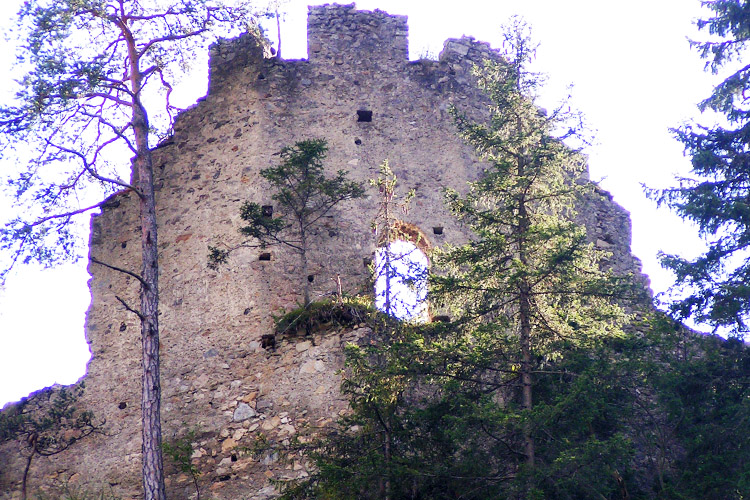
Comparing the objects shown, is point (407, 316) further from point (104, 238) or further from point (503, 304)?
point (104, 238)

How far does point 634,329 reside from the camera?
1869 cm

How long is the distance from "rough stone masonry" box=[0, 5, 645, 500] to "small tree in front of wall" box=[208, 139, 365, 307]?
0.92 feet

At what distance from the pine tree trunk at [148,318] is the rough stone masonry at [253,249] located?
3.92 feet

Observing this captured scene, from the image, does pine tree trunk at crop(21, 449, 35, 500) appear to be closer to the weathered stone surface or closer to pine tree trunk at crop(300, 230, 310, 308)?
the weathered stone surface

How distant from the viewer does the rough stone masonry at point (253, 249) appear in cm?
1614

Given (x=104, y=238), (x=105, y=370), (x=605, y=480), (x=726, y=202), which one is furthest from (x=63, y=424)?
(x=726, y=202)

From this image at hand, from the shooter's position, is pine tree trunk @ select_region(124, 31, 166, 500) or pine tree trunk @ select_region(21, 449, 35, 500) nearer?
pine tree trunk @ select_region(124, 31, 166, 500)

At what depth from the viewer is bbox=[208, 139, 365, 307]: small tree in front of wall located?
55.9ft

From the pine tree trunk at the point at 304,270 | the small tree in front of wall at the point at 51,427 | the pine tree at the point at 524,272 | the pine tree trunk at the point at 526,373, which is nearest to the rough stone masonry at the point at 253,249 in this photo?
the small tree in front of wall at the point at 51,427

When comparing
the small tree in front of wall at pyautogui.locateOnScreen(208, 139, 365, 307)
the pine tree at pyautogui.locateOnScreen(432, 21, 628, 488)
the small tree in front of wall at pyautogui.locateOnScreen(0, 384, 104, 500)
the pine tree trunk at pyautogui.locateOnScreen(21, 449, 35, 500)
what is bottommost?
the pine tree trunk at pyautogui.locateOnScreen(21, 449, 35, 500)

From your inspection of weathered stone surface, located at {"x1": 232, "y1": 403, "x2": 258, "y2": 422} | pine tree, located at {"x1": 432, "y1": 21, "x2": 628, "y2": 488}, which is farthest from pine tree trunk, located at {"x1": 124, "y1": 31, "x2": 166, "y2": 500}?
pine tree, located at {"x1": 432, "y1": 21, "x2": 628, "y2": 488}

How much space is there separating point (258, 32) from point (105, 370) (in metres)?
6.60

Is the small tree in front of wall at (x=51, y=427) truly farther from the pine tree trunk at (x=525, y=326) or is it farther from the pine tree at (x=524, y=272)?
the pine tree trunk at (x=525, y=326)

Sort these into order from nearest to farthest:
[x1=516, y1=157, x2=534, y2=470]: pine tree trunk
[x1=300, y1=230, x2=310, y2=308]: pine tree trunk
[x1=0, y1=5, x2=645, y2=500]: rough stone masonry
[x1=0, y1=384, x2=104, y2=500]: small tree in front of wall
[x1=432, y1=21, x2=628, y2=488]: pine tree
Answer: [x1=516, y1=157, x2=534, y2=470]: pine tree trunk
[x1=432, y1=21, x2=628, y2=488]: pine tree
[x1=0, y1=5, x2=645, y2=500]: rough stone masonry
[x1=300, y1=230, x2=310, y2=308]: pine tree trunk
[x1=0, y1=384, x2=104, y2=500]: small tree in front of wall
